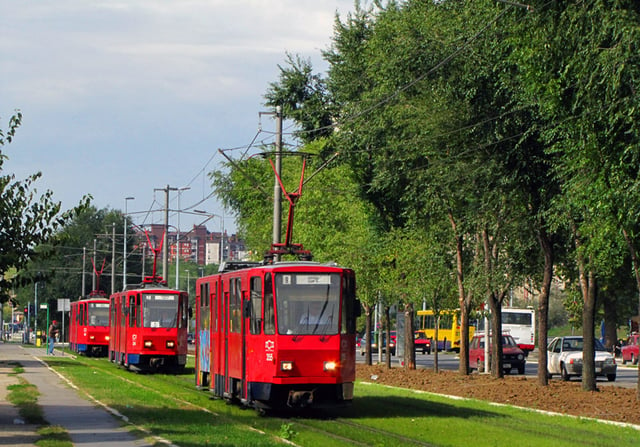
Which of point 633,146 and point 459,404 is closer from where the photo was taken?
point 633,146

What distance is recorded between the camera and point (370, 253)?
132 ft

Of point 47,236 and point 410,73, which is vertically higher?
point 410,73

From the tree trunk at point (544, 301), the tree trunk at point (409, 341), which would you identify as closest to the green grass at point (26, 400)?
the tree trunk at point (544, 301)

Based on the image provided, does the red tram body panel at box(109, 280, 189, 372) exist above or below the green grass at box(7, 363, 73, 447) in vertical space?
above

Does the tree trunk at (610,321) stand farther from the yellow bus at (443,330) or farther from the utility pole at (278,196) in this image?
the utility pole at (278,196)

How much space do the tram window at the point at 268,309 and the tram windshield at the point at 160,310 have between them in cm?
2024

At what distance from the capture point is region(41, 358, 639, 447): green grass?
16.7 m

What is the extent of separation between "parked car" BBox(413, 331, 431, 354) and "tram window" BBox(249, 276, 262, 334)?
5960 cm

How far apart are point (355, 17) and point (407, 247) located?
36.5ft

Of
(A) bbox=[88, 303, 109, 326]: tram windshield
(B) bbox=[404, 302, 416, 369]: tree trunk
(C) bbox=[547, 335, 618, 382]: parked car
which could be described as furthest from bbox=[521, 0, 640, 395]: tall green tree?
(A) bbox=[88, 303, 109, 326]: tram windshield

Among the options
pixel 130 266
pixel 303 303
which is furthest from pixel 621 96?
pixel 130 266

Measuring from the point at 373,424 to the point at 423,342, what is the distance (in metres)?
62.0

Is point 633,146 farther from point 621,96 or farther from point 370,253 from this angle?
point 370,253

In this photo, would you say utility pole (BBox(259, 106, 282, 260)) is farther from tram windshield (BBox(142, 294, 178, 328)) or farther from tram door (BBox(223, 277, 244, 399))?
tram door (BBox(223, 277, 244, 399))
